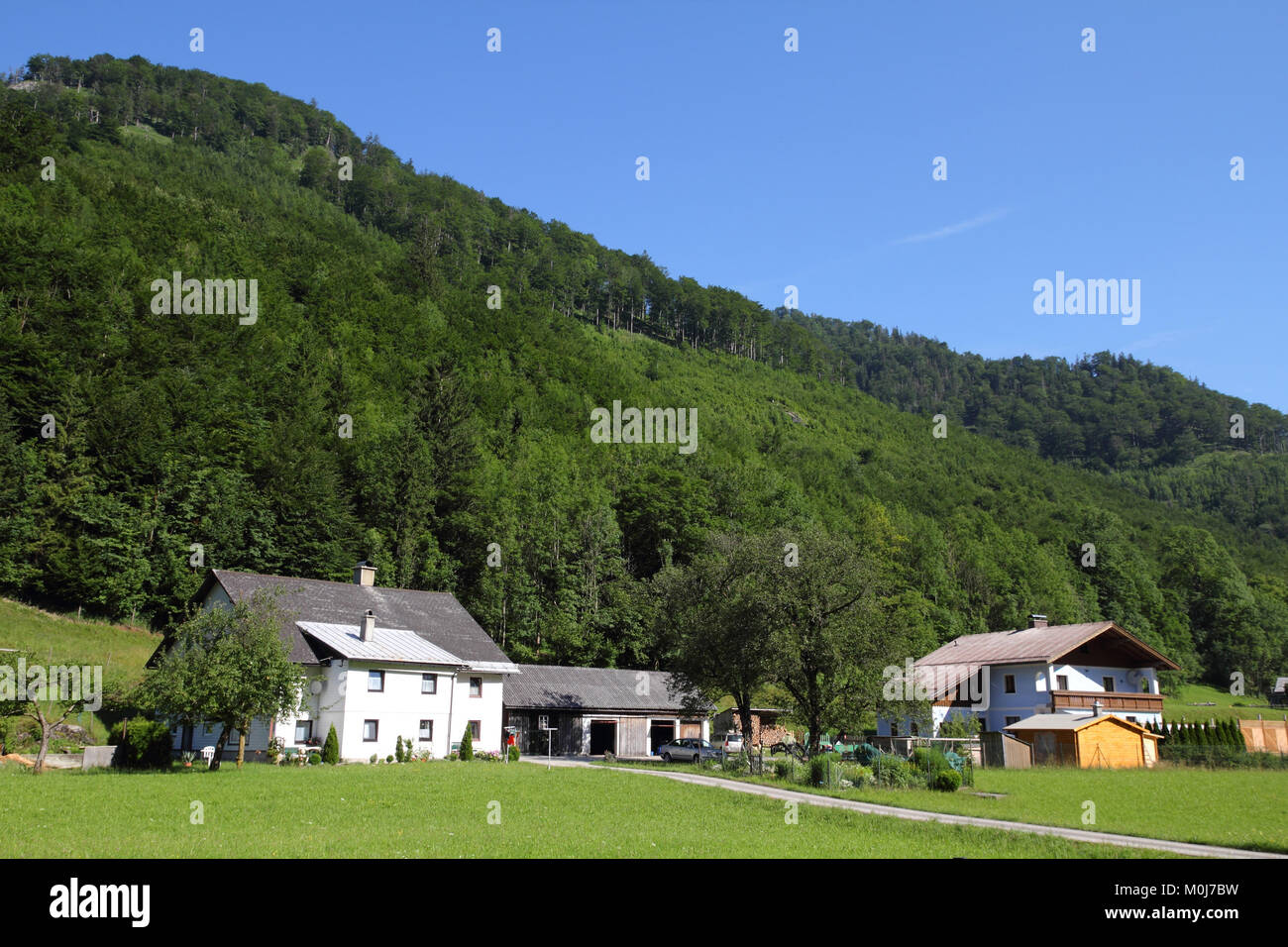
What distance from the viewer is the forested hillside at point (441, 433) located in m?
54.6

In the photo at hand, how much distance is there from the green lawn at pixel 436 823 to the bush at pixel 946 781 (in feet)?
22.2

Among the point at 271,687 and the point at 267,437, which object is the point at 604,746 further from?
the point at 267,437

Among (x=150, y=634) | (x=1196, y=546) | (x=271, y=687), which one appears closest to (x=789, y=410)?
(x=1196, y=546)

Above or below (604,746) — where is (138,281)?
above

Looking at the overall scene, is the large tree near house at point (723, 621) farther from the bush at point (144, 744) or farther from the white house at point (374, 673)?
the bush at point (144, 744)

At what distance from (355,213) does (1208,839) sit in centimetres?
15486

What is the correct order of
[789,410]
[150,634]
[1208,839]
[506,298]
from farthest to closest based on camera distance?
[789,410] → [506,298] → [150,634] → [1208,839]

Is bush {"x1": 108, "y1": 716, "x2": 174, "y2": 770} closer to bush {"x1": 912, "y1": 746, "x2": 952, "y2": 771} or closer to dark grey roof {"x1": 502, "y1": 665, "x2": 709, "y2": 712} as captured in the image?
dark grey roof {"x1": 502, "y1": 665, "x2": 709, "y2": 712}

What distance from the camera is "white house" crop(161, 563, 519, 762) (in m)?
36.6

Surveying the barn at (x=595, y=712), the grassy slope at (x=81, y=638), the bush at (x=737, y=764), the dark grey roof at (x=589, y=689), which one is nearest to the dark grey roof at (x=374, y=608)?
the dark grey roof at (x=589, y=689)

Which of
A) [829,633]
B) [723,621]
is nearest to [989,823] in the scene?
[829,633]

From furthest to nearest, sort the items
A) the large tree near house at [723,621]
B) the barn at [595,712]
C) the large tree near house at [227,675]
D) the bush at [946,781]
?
the barn at [595,712] < the large tree near house at [723,621] < the large tree near house at [227,675] < the bush at [946,781]

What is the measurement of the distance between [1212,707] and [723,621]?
6289 centimetres

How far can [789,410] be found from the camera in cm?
14125
